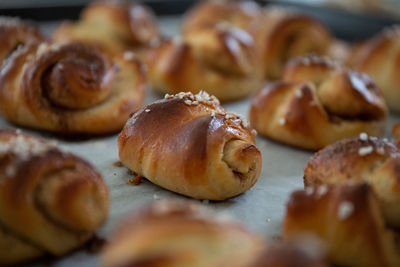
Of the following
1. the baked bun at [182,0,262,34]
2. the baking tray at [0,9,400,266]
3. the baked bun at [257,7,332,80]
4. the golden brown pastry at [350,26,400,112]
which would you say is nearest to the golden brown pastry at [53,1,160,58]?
the baked bun at [182,0,262,34]

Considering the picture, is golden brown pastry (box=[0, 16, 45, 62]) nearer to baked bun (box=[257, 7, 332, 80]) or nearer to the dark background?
the dark background

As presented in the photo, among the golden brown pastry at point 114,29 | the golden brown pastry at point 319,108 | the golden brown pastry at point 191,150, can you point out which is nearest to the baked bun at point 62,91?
the golden brown pastry at point 191,150

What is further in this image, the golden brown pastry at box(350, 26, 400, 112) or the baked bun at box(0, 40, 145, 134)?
the golden brown pastry at box(350, 26, 400, 112)

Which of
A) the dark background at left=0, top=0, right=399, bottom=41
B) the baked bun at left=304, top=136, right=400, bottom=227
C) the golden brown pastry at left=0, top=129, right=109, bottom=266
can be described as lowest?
the dark background at left=0, top=0, right=399, bottom=41

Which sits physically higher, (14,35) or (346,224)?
(14,35)

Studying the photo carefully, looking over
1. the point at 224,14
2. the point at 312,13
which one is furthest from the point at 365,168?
the point at 312,13

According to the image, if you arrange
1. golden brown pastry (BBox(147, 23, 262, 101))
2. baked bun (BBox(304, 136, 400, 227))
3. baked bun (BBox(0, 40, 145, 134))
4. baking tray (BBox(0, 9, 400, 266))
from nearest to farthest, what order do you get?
baked bun (BBox(304, 136, 400, 227))
baking tray (BBox(0, 9, 400, 266))
baked bun (BBox(0, 40, 145, 134))
golden brown pastry (BBox(147, 23, 262, 101))

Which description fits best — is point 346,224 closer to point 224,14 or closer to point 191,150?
point 191,150
